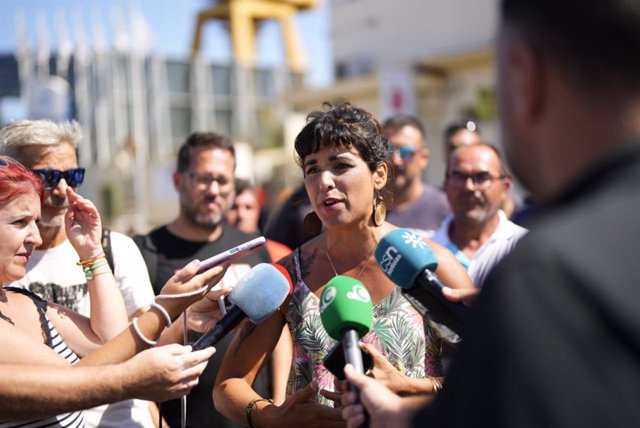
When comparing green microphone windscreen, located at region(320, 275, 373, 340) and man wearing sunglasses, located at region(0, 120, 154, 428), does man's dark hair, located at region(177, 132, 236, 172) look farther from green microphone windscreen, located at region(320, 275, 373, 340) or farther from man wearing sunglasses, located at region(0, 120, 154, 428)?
green microphone windscreen, located at region(320, 275, 373, 340)

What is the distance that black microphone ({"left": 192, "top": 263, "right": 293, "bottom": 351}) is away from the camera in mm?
2371

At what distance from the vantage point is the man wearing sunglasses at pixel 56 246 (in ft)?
11.6

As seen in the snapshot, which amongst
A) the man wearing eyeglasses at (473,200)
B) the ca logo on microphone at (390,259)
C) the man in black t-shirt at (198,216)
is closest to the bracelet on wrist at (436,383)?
the ca logo on microphone at (390,259)

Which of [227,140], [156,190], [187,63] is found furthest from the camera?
[187,63]

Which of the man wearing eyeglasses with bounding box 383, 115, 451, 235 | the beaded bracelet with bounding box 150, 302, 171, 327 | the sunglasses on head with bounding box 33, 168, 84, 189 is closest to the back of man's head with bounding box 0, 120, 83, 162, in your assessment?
the sunglasses on head with bounding box 33, 168, 84, 189

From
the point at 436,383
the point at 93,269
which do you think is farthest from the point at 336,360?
the point at 93,269

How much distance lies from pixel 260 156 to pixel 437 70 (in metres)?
9.46

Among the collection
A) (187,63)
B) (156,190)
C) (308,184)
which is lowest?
(156,190)

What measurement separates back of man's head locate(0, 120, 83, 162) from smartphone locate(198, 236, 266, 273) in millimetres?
1410

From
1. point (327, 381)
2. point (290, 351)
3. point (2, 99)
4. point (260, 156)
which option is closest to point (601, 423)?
point (327, 381)

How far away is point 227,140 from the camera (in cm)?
538

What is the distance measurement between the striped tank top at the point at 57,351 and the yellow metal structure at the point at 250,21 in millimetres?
38667

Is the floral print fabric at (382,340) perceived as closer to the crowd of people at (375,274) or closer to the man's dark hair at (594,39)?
the crowd of people at (375,274)

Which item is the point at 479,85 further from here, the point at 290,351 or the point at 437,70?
the point at 290,351
